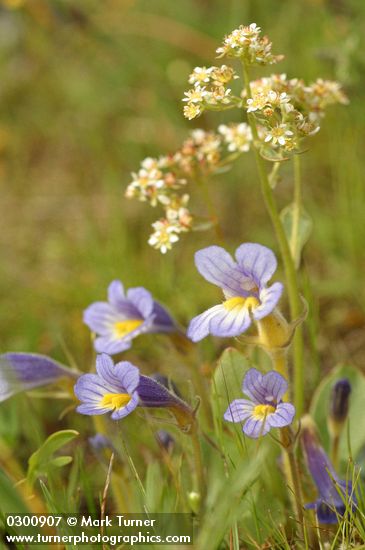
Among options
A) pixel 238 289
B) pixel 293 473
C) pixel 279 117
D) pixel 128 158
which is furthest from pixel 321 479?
pixel 128 158

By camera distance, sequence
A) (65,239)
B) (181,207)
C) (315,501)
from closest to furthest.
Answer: (315,501) → (181,207) → (65,239)

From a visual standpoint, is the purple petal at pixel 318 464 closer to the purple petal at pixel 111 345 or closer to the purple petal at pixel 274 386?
the purple petal at pixel 274 386

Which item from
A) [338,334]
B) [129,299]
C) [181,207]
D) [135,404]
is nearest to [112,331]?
[129,299]

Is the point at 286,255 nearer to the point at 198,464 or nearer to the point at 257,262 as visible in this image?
the point at 257,262

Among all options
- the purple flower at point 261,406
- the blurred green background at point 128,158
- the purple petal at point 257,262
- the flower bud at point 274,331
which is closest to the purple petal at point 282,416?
the purple flower at point 261,406

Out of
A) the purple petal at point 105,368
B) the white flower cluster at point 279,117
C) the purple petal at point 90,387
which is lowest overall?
the purple petal at point 90,387

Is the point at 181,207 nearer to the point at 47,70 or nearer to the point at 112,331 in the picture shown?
the point at 112,331

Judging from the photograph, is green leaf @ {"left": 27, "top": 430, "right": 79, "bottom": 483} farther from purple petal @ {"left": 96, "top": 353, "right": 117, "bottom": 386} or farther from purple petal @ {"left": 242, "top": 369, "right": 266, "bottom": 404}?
purple petal @ {"left": 242, "top": 369, "right": 266, "bottom": 404}
